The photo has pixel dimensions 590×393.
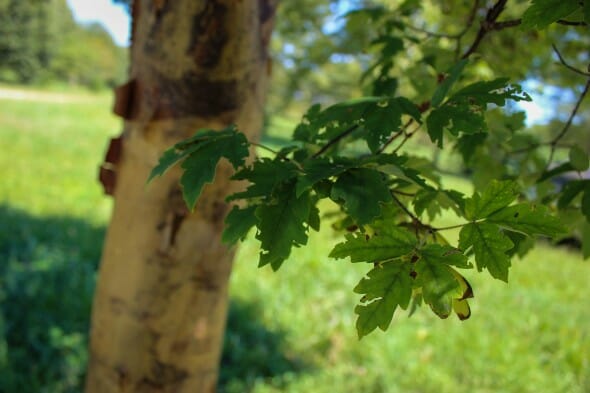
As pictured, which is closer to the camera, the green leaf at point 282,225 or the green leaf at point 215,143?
the green leaf at point 282,225

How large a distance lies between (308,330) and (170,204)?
2.94m

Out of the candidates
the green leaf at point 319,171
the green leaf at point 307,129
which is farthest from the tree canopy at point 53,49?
the green leaf at point 319,171

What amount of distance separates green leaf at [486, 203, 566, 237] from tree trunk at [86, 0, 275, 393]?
38.3 inches

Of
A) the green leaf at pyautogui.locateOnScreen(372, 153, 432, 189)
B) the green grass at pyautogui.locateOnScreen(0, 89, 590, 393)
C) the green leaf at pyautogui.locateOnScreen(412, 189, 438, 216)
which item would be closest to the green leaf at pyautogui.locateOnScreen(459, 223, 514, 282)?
the green leaf at pyautogui.locateOnScreen(372, 153, 432, 189)

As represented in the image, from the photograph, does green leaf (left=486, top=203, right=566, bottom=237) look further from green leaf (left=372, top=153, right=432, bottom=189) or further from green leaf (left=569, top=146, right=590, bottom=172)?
green leaf (left=569, top=146, right=590, bottom=172)

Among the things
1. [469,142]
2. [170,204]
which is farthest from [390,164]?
[170,204]

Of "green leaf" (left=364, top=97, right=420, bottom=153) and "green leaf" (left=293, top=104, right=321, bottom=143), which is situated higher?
"green leaf" (left=293, top=104, right=321, bottom=143)

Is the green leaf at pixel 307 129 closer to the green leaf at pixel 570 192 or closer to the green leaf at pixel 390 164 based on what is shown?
the green leaf at pixel 390 164

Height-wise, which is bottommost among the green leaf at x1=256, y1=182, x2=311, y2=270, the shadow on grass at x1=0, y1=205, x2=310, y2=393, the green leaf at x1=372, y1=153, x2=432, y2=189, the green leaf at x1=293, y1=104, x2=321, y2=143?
the shadow on grass at x1=0, y1=205, x2=310, y2=393

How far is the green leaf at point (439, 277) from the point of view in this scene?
72cm

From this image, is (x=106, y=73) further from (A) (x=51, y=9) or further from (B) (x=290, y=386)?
(B) (x=290, y=386)

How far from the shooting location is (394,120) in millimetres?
907

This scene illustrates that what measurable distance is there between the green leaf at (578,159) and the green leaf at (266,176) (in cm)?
68

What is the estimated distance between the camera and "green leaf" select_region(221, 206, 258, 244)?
2.93ft
